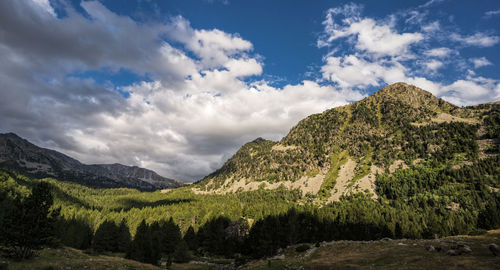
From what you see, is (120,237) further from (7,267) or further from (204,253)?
(7,267)

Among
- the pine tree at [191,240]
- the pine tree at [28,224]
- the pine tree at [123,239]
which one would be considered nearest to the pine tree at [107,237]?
the pine tree at [123,239]

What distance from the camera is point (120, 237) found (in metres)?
99.9

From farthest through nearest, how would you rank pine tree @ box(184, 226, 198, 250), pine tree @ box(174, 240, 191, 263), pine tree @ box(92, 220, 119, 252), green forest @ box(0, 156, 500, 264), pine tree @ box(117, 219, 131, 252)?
pine tree @ box(184, 226, 198, 250), pine tree @ box(117, 219, 131, 252), pine tree @ box(92, 220, 119, 252), pine tree @ box(174, 240, 191, 263), green forest @ box(0, 156, 500, 264)

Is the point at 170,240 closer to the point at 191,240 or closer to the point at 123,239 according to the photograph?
the point at 191,240

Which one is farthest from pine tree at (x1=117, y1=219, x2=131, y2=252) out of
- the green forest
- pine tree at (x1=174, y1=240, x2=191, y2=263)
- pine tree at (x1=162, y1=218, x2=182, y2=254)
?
pine tree at (x1=174, y1=240, x2=191, y2=263)

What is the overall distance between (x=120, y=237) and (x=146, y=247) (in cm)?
5450

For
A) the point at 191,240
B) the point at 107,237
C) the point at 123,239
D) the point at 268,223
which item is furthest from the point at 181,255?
the point at 107,237

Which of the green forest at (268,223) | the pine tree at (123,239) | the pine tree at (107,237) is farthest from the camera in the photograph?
the pine tree at (123,239)

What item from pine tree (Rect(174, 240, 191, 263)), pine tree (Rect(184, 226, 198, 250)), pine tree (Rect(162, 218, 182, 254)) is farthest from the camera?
pine tree (Rect(184, 226, 198, 250))

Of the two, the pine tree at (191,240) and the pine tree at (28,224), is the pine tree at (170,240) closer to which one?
the pine tree at (191,240)

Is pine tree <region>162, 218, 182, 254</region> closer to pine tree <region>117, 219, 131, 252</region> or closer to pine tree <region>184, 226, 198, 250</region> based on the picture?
pine tree <region>184, 226, 198, 250</region>

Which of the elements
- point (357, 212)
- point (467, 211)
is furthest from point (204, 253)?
point (467, 211)

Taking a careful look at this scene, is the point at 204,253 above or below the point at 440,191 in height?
below

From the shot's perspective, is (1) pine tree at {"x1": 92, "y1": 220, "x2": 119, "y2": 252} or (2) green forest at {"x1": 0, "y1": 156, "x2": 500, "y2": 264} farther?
A: (1) pine tree at {"x1": 92, "y1": 220, "x2": 119, "y2": 252}
